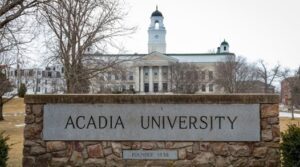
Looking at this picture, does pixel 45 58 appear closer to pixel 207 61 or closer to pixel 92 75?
pixel 92 75

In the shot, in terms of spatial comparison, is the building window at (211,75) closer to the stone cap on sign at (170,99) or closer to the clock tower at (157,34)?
the clock tower at (157,34)

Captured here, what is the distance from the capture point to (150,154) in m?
8.97

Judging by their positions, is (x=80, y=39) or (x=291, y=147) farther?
(x=80, y=39)

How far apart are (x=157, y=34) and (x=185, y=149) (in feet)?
368

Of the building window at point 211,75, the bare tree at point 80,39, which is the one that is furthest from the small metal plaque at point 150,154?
the building window at point 211,75

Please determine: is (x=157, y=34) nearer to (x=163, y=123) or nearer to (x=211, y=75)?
(x=211, y=75)

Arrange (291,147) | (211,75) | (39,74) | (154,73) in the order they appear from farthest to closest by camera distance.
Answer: (154,73) → (211,75) → (39,74) → (291,147)

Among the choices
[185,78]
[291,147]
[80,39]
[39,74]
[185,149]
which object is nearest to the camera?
[291,147]

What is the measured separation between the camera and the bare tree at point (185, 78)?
85.9 metres

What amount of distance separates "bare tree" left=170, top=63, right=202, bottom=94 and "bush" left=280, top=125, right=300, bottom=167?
241 feet

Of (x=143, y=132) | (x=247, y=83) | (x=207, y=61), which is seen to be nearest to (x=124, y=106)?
(x=143, y=132)

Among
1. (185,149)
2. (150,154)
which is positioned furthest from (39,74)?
(185,149)

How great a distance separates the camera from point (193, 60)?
11025cm

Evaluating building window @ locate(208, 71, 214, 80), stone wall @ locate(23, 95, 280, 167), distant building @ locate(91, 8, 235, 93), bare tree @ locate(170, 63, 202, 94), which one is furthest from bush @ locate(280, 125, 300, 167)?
building window @ locate(208, 71, 214, 80)
